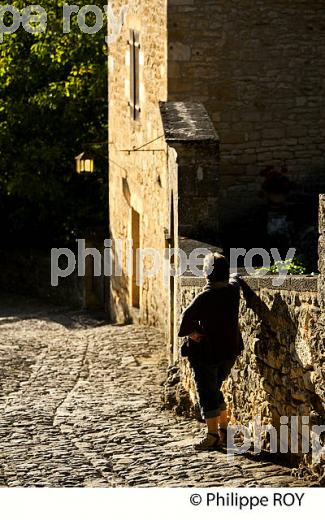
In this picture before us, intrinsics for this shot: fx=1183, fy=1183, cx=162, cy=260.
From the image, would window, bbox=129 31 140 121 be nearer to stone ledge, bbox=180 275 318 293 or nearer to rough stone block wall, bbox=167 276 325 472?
rough stone block wall, bbox=167 276 325 472

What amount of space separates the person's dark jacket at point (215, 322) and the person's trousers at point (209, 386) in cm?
6

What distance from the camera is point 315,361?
7.06 meters

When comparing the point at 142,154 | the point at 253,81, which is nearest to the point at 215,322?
the point at 253,81

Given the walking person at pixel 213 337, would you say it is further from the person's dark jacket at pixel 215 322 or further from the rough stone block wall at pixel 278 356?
the rough stone block wall at pixel 278 356

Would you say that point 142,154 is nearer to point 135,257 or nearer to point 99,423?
point 135,257

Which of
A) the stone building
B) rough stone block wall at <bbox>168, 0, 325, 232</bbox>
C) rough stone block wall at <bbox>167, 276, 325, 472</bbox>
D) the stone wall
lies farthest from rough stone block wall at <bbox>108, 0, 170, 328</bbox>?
rough stone block wall at <bbox>167, 276, 325, 472</bbox>

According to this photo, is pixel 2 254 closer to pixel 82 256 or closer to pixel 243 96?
pixel 82 256

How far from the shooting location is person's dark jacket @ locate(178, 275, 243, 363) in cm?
804

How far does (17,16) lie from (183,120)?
11.5m

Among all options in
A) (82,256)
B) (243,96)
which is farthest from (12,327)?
(243,96)

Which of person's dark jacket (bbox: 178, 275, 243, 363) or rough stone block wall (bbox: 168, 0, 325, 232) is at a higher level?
rough stone block wall (bbox: 168, 0, 325, 232)

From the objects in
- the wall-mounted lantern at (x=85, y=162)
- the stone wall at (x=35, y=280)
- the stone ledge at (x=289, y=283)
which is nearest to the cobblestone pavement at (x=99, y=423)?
the stone ledge at (x=289, y=283)

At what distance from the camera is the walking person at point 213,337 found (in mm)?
8039

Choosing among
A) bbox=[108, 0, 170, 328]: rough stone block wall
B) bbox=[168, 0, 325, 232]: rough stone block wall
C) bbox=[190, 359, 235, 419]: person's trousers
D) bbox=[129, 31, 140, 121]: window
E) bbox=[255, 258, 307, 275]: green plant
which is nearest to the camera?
bbox=[190, 359, 235, 419]: person's trousers
